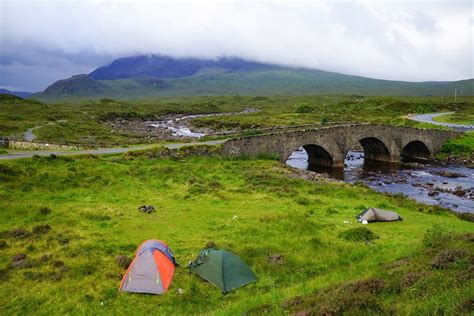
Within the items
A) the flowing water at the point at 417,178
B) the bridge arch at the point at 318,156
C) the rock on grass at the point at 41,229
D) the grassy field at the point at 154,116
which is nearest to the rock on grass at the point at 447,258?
the rock on grass at the point at 41,229

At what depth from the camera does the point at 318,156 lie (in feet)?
212

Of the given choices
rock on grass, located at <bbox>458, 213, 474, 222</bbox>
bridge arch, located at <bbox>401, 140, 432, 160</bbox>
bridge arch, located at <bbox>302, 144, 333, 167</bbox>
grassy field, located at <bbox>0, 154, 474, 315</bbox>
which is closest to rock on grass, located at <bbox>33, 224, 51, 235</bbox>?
grassy field, located at <bbox>0, 154, 474, 315</bbox>

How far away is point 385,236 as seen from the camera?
79.2 ft

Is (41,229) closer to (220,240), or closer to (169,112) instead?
(220,240)

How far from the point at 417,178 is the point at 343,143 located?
12.1m

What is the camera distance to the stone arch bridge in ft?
174

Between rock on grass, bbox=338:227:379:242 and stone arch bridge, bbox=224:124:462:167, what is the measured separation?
89.6 feet

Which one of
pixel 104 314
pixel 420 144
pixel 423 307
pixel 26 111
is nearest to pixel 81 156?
pixel 104 314

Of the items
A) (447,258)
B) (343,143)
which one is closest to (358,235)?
(447,258)

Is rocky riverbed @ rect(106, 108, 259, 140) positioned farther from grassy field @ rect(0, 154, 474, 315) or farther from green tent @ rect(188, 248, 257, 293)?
green tent @ rect(188, 248, 257, 293)

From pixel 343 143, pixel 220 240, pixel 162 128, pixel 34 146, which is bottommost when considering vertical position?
pixel 220 240

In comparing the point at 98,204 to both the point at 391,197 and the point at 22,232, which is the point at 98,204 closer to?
the point at 22,232

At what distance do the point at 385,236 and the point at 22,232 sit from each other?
2067 cm

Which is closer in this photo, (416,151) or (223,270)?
(223,270)
